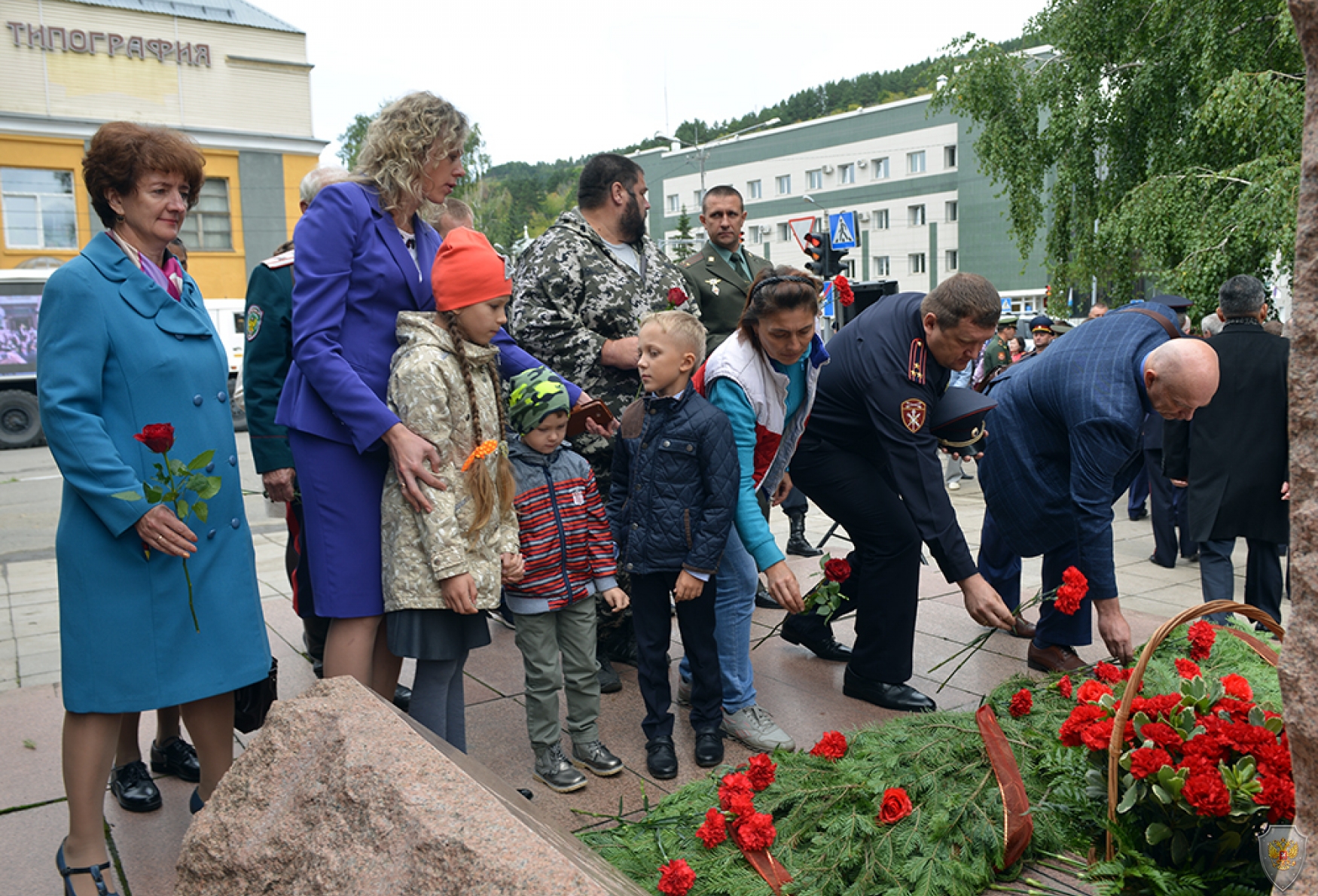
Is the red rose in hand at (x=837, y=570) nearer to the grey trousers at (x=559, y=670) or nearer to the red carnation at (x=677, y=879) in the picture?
the grey trousers at (x=559, y=670)

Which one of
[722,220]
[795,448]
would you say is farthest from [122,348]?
[722,220]

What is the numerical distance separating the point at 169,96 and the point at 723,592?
28032mm

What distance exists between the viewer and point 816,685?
14.1 feet

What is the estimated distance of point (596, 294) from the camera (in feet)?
13.7

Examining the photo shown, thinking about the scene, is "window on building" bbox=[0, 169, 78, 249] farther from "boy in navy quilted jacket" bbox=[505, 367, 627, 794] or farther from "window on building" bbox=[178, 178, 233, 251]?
"boy in navy quilted jacket" bbox=[505, 367, 627, 794]

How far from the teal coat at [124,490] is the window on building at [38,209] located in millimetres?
26182

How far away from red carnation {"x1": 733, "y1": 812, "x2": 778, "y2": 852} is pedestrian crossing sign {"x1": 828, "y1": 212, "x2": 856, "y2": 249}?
1068 cm

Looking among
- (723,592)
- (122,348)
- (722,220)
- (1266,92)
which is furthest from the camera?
(1266,92)

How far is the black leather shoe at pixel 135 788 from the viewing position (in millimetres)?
3074

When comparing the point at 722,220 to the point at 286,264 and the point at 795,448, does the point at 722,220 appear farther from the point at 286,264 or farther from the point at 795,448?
the point at 286,264

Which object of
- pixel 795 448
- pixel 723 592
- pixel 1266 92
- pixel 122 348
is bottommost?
pixel 723 592

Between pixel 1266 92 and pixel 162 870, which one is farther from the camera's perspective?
pixel 1266 92

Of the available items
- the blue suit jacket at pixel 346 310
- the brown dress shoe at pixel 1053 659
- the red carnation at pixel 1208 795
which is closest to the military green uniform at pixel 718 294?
the brown dress shoe at pixel 1053 659

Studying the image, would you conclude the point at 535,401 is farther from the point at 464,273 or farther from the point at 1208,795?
the point at 1208,795
